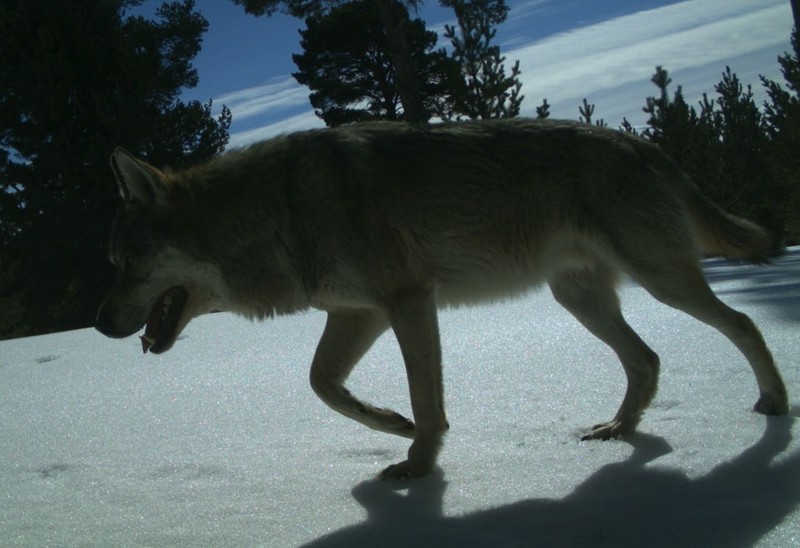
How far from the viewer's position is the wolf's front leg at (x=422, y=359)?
3.40 m

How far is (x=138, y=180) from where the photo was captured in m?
3.80

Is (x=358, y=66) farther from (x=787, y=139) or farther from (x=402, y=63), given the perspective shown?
(x=787, y=139)

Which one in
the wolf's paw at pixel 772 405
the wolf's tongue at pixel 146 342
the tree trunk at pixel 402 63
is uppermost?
the tree trunk at pixel 402 63

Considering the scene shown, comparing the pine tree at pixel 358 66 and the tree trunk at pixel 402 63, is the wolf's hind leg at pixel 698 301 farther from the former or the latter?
the pine tree at pixel 358 66

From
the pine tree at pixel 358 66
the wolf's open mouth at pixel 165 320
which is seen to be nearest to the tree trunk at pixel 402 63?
the pine tree at pixel 358 66

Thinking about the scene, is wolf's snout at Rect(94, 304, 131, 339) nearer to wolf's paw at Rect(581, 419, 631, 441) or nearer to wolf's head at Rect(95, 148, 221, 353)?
wolf's head at Rect(95, 148, 221, 353)

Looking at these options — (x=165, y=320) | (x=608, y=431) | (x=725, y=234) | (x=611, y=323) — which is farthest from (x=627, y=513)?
(x=165, y=320)

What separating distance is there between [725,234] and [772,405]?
0.91 meters

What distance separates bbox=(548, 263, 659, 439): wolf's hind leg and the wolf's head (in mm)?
1787

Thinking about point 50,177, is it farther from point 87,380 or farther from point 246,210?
point 246,210

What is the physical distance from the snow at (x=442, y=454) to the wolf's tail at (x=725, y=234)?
1.88 ft

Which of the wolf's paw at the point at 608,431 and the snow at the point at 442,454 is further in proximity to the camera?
the wolf's paw at the point at 608,431

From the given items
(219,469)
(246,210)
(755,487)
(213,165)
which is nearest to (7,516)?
(219,469)

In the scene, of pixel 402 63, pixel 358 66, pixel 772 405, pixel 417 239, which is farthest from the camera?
pixel 358 66
